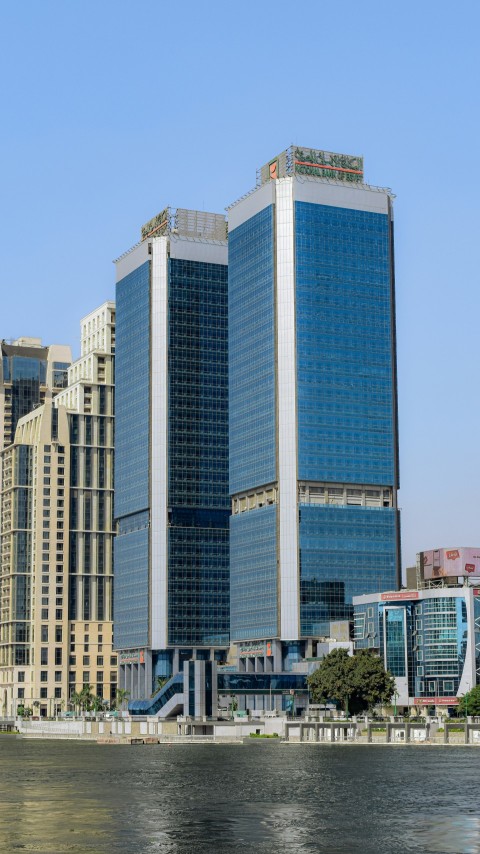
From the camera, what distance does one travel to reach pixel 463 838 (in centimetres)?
10200

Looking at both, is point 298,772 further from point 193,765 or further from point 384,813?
point 384,813

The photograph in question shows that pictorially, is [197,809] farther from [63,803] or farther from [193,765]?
[193,765]

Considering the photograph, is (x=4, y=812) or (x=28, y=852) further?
(x=4, y=812)

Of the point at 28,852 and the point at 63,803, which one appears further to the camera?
the point at 63,803

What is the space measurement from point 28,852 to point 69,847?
3.26 meters

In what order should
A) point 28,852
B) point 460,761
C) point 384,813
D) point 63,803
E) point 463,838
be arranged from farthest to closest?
point 460,761 → point 63,803 → point 384,813 → point 463,838 → point 28,852

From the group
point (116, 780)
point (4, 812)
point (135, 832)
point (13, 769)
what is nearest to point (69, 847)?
point (135, 832)

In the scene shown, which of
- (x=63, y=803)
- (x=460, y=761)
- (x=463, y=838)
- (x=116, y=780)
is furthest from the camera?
(x=460, y=761)

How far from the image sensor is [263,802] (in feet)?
432

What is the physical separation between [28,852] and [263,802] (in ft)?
137

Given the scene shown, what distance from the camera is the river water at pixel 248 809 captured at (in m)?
98.9

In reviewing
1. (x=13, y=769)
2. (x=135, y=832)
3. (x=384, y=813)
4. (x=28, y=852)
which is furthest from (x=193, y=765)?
(x=28, y=852)

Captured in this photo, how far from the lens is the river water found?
98.9 m

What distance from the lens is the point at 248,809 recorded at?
12488 cm
